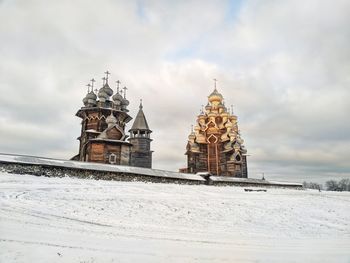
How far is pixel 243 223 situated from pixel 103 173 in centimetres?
1499

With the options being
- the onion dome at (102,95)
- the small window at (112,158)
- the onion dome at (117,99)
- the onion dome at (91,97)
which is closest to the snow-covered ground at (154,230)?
the small window at (112,158)

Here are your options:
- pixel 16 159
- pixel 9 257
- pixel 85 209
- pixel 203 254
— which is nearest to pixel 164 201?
pixel 85 209

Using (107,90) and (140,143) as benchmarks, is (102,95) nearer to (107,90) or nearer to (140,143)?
(107,90)

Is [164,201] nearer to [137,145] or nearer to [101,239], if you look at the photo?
[101,239]

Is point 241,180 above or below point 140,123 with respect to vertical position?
below

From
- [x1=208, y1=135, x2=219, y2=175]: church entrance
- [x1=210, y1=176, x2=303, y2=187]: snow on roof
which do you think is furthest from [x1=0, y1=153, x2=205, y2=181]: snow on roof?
[x1=208, y1=135, x2=219, y2=175]: church entrance

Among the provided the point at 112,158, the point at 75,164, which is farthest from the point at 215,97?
the point at 75,164

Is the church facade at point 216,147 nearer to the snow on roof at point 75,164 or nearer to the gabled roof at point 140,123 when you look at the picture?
the gabled roof at point 140,123

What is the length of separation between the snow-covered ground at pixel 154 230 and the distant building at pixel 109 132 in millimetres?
16595

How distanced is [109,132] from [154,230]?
25.2 metres

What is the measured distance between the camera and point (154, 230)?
30.3 feet

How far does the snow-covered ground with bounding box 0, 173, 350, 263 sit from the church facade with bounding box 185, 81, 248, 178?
2858 cm

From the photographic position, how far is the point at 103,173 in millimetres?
23672

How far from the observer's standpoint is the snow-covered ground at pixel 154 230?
6.51 meters
